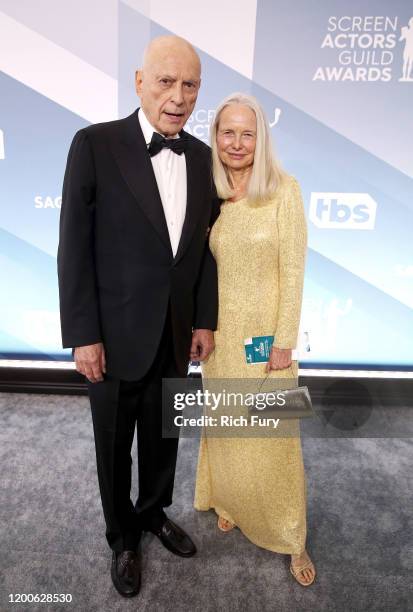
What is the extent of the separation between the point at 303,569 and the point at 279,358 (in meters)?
0.81

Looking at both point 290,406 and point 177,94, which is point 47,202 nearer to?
point 177,94

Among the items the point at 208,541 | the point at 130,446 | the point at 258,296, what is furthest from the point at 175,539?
→ the point at 258,296

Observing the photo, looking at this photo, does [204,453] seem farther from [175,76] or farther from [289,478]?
[175,76]

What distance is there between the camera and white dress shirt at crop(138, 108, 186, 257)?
1521 mm

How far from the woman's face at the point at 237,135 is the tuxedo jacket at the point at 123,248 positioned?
0.09 meters

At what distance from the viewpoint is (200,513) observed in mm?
2154

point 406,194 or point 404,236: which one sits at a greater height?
point 406,194

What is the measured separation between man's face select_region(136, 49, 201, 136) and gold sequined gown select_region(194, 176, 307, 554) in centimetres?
35

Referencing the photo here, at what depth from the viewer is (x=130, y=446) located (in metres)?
1.80

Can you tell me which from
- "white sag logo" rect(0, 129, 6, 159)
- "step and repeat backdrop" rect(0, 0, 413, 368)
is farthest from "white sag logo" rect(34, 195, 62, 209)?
"white sag logo" rect(0, 129, 6, 159)

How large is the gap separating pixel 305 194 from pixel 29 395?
6.78 ft

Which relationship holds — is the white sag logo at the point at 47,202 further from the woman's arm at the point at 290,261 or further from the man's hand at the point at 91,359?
the woman's arm at the point at 290,261

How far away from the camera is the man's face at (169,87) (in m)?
1.41

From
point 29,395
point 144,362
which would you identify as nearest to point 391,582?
point 144,362
